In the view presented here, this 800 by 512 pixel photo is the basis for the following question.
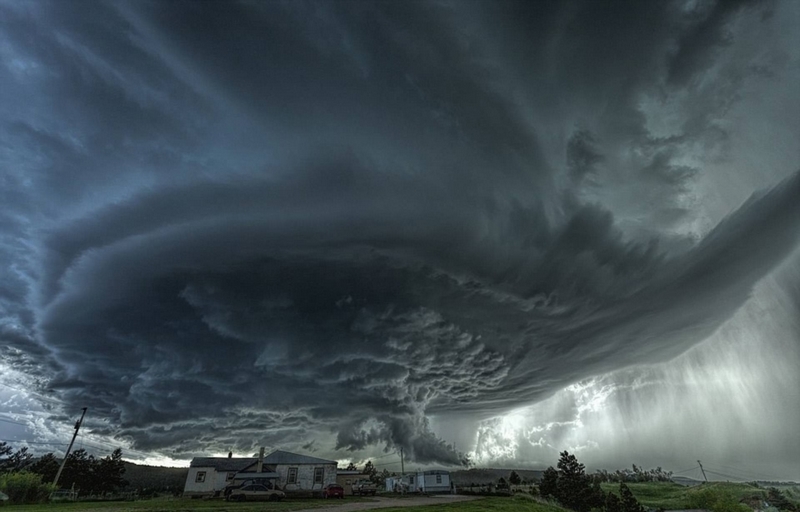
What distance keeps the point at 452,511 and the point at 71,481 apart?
86.2m

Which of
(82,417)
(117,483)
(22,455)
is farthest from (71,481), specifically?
(22,455)

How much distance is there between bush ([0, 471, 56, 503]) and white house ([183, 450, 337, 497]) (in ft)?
91.1

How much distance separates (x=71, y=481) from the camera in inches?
2921

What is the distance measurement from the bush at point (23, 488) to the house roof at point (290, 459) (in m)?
32.6

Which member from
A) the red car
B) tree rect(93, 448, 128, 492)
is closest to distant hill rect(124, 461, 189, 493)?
tree rect(93, 448, 128, 492)

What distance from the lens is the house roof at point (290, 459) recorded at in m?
67.0

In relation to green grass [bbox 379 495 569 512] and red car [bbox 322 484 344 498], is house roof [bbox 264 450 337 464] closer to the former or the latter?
red car [bbox 322 484 344 498]

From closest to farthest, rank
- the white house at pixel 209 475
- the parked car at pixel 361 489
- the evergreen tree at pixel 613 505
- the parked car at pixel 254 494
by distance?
the parked car at pixel 254 494 < the white house at pixel 209 475 < the evergreen tree at pixel 613 505 < the parked car at pixel 361 489

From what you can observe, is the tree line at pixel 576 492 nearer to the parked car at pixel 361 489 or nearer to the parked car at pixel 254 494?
the parked car at pixel 361 489

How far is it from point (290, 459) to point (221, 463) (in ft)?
44.2

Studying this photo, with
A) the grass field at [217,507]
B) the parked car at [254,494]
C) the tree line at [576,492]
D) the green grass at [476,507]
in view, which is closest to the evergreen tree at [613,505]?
the tree line at [576,492]

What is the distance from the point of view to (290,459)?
6788cm

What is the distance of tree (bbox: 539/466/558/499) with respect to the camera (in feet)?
247

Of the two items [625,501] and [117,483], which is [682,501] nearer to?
[625,501]
